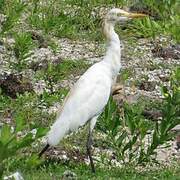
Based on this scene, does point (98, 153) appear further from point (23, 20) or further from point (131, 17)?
point (23, 20)

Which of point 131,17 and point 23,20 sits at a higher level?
point 131,17

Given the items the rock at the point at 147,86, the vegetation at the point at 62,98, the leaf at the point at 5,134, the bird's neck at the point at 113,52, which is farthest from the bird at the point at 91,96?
the rock at the point at 147,86

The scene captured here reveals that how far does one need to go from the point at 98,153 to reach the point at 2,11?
6403 mm

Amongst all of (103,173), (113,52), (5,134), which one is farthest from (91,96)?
(5,134)

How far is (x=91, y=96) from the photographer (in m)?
8.71

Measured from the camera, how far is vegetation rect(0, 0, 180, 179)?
7469 mm

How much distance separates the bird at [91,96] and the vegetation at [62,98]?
0.15 m

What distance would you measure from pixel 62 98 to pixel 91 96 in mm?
2812

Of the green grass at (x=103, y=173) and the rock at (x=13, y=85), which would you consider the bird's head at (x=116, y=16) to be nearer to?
the green grass at (x=103, y=173)

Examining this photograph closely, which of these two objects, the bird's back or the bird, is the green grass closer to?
the bird

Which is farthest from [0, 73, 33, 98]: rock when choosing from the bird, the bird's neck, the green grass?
the green grass

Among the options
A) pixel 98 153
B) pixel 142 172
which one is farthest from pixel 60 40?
pixel 142 172

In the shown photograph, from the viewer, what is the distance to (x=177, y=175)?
8.34 meters

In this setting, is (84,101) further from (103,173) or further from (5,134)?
(5,134)
